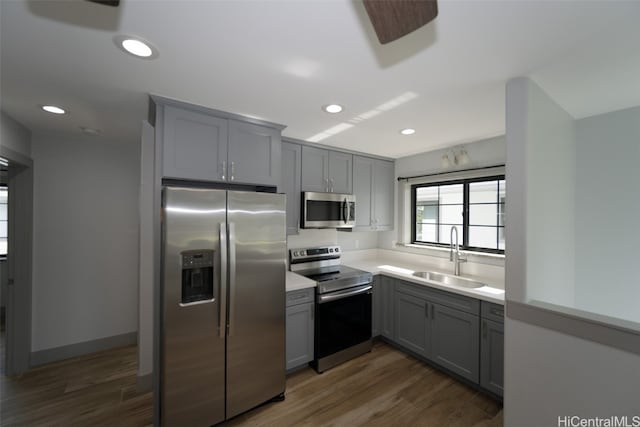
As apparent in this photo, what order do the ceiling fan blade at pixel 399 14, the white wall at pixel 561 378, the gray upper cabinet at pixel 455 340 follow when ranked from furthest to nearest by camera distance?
the gray upper cabinet at pixel 455 340, the white wall at pixel 561 378, the ceiling fan blade at pixel 399 14

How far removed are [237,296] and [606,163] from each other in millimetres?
3126

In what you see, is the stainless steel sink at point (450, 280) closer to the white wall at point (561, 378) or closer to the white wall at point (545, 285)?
the white wall at point (545, 285)

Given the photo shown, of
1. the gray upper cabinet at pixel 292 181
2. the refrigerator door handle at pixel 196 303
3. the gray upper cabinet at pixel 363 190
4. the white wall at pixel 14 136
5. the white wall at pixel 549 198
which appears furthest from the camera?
the gray upper cabinet at pixel 363 190

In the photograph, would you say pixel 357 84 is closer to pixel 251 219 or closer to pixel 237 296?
pixel 251 219

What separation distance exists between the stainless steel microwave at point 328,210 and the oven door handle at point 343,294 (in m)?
0.75

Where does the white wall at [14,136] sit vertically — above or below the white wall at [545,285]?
above

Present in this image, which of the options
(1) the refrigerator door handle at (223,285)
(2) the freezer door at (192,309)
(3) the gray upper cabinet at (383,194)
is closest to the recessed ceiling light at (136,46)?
(2) the freezer door at (192,309)

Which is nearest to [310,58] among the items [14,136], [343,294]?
[343,294]

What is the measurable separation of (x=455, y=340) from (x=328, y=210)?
179cm

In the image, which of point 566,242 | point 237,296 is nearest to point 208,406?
point 237,296

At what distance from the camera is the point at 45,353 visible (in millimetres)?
2633

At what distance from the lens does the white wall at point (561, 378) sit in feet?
4.31

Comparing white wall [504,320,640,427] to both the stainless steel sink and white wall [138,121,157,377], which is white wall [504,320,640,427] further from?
white wall [138,121,157,377]

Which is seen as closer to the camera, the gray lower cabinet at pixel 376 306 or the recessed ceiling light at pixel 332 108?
the recessed ceiling light at pixel 332 108
